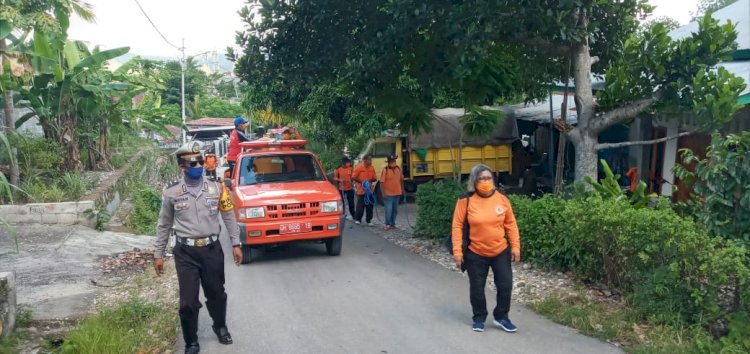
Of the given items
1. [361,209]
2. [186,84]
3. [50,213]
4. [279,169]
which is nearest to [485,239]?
[279,169]

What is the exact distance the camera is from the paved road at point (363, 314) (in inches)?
233

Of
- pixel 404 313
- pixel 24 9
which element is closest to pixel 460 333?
pixel 404 313

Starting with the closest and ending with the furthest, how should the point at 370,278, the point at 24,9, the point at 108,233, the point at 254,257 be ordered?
1. the point at 370,278
2. the point at 254,257
3. the point at 108,233
4. the point at 24,9

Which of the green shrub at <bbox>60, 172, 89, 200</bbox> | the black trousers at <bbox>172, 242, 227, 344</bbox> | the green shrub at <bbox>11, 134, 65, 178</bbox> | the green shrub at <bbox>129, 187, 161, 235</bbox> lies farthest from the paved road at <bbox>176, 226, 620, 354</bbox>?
the green shrub at <bbox>11, 134, 65, 178</bbox>

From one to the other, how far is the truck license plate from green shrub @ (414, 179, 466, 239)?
2317mm

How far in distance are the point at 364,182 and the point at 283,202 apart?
4.28m

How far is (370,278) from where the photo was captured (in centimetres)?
871

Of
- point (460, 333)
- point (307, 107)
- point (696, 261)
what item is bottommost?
point (460, 333)

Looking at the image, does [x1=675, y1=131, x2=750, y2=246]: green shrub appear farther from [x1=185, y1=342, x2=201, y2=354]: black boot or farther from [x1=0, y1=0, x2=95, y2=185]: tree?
[x1=0, y1=0, x2=95, y2=185]: tree

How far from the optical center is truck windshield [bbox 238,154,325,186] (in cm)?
1056

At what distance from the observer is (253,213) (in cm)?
947

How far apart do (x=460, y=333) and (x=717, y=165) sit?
9.39 ft

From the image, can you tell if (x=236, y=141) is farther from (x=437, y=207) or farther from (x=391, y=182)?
(x=437, y=207)

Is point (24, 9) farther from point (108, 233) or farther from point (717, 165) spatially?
point (717, 165)
